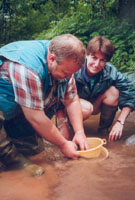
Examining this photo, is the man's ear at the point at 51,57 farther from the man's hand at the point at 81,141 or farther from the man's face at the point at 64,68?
the man's hand at the point at 81,141

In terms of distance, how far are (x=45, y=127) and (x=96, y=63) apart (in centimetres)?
109

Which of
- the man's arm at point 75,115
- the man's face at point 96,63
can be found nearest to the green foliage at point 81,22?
the man's face at point 96,63

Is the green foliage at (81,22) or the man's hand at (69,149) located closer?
the man's hand at (69,149)

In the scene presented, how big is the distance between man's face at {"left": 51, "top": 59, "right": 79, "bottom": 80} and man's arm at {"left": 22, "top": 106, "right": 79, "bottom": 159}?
33 centimetres

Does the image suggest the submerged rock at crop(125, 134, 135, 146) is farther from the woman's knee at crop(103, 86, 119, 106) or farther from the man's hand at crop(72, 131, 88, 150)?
the man's hand at crop(72, 131, 88, 150)

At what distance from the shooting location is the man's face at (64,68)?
1909 millimetres

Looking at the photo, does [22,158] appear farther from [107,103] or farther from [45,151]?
[107,103]

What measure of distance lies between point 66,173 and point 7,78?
0.93m

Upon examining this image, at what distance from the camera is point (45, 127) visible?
79.0 inches

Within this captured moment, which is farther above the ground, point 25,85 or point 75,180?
point 25,85

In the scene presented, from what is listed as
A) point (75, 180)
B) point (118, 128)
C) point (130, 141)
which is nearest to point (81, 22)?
point (118, 128)

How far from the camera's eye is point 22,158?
2.25 metres

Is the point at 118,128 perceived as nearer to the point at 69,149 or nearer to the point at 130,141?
the point at 130,141

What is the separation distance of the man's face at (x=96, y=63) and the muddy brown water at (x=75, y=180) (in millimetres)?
892
